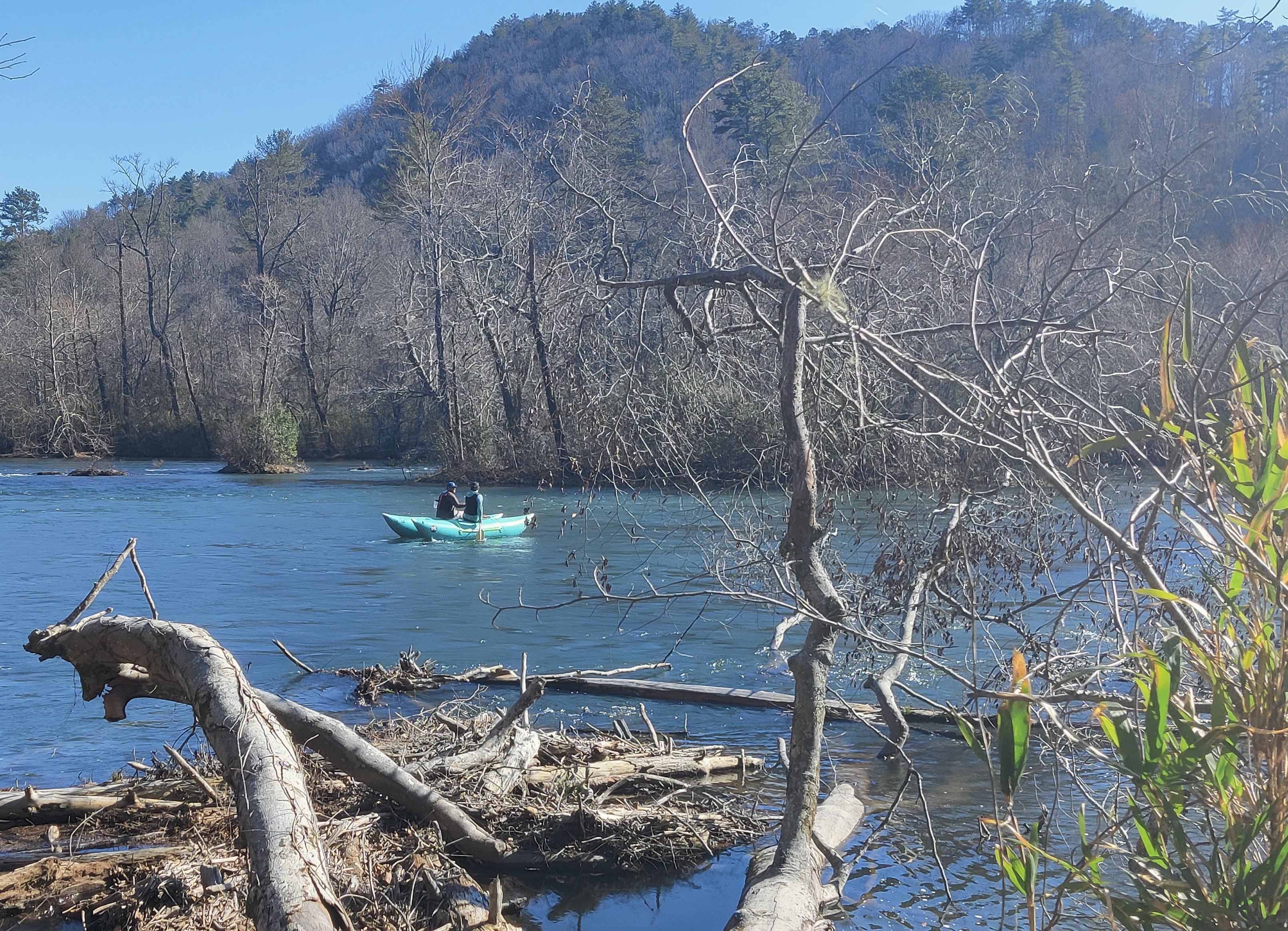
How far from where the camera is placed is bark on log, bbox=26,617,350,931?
4367mm

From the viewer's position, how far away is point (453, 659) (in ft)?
Answer: 44.6

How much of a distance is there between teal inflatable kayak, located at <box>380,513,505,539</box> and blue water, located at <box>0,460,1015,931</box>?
0.43 m

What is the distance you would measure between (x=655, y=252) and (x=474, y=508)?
716 inches

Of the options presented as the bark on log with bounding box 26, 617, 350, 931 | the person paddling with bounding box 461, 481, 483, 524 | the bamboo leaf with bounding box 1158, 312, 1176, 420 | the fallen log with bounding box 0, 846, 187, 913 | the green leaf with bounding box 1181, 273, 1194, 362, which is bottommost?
the person paddling with bounding box 461, 481, 483, 524

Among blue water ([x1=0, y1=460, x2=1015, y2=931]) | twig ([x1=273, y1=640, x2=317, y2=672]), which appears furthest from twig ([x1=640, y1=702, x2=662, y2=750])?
twig ([x1=273, y1=640, x2=317, y2=672])

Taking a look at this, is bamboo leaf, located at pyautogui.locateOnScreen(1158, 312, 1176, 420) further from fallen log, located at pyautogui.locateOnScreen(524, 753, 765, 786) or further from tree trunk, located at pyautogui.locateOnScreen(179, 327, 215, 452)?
tree trunk, located at pyautogui.locateOnScreen(179, 327, 215, 452)

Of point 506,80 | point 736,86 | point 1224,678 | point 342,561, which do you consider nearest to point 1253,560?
point 1224,678

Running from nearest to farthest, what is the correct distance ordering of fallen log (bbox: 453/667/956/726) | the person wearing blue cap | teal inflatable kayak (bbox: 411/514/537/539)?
1. fallen log (bbox: 453/667/956/726)
2. teal inflatable kayak (bbox: 411/514/537/539)
3. the person wearing blue cap

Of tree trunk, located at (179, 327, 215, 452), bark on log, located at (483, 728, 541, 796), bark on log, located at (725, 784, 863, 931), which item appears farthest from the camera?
tree trunk, located at (179, 327, 215, 452)

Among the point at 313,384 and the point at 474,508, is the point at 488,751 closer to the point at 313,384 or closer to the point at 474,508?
the point at 474,508

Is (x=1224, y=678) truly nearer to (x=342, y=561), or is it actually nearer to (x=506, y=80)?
(x=342, y=561)

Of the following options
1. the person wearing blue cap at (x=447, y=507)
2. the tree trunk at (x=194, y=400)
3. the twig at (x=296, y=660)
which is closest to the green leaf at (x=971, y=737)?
the twig at (x=296, y=660)

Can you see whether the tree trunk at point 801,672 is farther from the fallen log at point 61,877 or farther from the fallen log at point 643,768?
the fallen log at point 61,877

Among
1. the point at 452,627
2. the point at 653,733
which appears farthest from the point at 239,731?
the point at 452,627
